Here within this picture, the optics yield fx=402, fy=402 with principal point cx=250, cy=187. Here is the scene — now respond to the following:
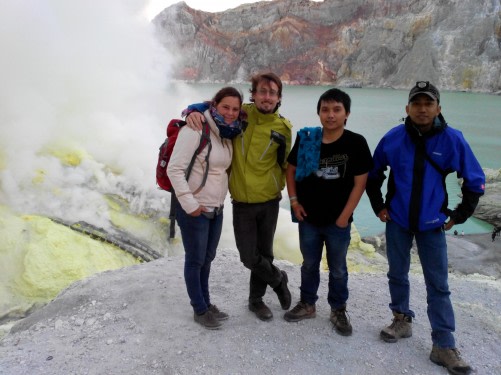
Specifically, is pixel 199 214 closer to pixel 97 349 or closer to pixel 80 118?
pixel 97 349

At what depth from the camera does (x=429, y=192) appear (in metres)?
3.00

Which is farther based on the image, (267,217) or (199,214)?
(267,217)

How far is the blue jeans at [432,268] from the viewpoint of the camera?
10.0 ft

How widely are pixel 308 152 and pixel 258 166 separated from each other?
1.36 feet

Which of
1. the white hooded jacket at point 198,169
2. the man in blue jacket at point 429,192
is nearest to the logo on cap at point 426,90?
the man in blue jacket at point 429,192

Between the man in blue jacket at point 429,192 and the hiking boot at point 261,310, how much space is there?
4.19 ft

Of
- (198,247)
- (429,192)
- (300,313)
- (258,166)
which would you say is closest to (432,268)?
(429,192)

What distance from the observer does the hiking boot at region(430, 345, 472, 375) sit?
3.11 m

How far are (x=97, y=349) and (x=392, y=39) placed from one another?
11660 centimetres

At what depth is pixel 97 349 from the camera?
11.1 feet

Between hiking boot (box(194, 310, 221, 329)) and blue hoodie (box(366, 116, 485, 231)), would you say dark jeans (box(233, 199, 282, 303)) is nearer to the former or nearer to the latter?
hiking boot (box(194, 310, 221, 329))

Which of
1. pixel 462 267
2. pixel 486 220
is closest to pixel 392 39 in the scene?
pixel 486 220

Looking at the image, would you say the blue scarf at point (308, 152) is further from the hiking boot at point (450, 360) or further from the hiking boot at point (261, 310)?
the hiking boot at point (450, 360)

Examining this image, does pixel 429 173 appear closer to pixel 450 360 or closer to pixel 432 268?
pixel 432 268
